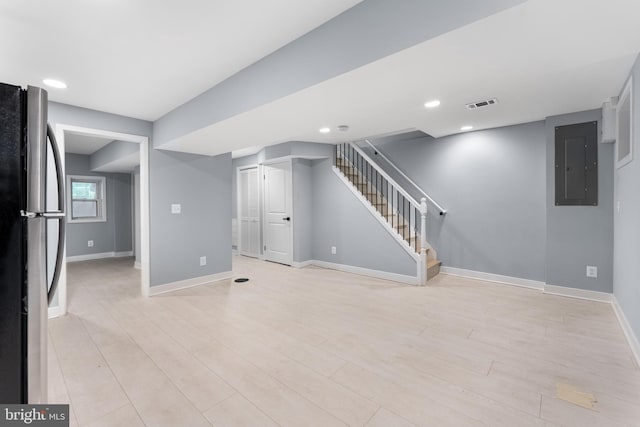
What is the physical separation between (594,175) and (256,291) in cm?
440

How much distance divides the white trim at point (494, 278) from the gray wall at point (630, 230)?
97cm

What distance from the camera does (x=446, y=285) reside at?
418 centimetres

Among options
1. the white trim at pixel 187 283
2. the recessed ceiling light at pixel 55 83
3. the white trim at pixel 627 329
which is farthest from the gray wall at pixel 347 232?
the recessed ceiling light at pixel 55 83

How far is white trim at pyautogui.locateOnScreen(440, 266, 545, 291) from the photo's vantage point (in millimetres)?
4029

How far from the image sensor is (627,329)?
2.52 m

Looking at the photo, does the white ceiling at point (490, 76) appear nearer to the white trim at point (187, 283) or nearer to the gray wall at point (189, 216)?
A: the gray wall at point (189, 216)

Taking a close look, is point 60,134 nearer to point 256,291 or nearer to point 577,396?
point 256,291

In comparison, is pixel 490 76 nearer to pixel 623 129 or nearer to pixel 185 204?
pixel 623 129

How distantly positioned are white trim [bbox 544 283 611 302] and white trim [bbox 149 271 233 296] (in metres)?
4.53

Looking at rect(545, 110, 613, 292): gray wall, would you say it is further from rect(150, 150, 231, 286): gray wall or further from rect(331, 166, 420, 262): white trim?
rect(150, 150, 231, 286): gray wall

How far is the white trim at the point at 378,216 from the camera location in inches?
170

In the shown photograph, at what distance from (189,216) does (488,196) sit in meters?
4.52

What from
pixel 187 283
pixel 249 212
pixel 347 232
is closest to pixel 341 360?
pixel 187 283

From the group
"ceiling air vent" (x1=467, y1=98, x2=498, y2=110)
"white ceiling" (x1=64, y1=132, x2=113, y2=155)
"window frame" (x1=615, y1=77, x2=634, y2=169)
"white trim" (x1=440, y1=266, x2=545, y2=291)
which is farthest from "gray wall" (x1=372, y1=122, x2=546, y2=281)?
"white ceiling" (x1=64, y1=132, x2=113, y2=155)
